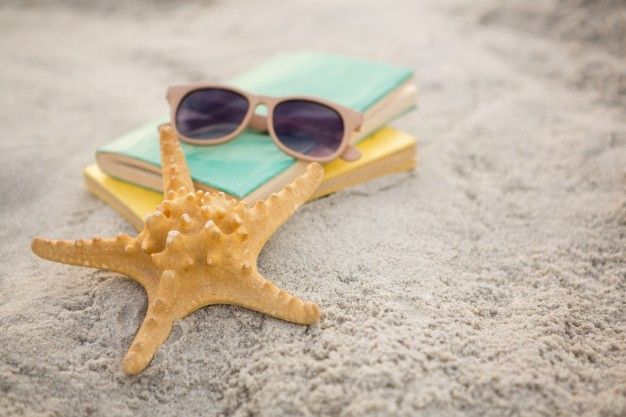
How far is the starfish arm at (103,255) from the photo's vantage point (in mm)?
1447

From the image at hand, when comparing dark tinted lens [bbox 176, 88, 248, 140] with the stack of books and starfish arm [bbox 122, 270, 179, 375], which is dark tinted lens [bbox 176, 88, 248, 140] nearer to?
the stack of books

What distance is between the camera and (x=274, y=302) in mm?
1381

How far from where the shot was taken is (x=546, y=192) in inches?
79.2

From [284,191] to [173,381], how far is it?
57 centimetres

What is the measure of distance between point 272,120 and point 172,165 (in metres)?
0.41

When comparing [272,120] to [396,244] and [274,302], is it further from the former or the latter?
[274,302]

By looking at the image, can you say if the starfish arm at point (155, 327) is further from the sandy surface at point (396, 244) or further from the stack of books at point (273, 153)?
the stack of books at point (273, 153)

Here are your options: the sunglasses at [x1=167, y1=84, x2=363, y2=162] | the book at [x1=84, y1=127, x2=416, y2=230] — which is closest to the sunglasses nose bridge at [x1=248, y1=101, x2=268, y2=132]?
the sunglasses at [x1=167, y1=84, x2=363, y2=162]

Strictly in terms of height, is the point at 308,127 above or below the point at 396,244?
above

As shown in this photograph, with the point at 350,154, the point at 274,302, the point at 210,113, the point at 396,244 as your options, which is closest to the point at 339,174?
the point at 350,154

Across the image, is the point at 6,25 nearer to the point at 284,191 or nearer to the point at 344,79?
the point at 344,79

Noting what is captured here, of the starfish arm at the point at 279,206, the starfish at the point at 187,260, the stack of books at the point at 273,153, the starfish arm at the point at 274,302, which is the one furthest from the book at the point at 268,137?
the starfish arm at the point at 274,302

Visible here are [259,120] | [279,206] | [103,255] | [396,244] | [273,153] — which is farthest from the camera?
[259,120]

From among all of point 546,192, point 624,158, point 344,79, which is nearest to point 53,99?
point 344,79
